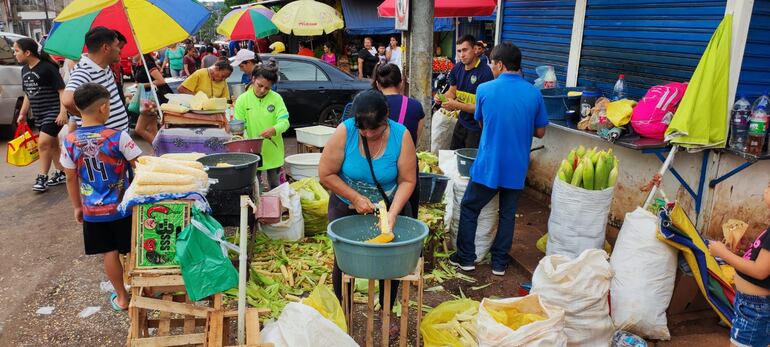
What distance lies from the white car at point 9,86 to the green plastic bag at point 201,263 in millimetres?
8414

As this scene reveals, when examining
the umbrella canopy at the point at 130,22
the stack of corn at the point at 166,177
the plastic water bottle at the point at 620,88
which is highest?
the umbrella canopy at the point at 130,22

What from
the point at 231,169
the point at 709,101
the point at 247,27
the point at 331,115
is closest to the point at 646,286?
the point at 709,101

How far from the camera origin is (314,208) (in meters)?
5.25

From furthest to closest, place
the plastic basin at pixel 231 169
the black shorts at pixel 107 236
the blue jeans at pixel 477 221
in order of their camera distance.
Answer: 1. the blue jeans at pixel 477 221
2. the plastic basin at pixel 231 169
3. the black shorts at pixel 107 236

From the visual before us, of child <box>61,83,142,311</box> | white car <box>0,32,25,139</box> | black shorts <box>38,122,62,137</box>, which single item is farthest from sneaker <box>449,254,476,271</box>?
white car <box>0,32,25,139</box>

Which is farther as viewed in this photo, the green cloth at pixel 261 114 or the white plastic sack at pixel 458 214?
the green cloth at pixel 261 114

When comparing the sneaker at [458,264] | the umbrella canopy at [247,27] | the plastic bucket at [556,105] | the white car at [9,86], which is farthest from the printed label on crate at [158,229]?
the umbrella canopy at [247,27]

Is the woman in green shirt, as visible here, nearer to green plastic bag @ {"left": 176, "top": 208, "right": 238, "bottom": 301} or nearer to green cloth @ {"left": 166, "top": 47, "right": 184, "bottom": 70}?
green cloth @ {"left": 166, "top": 47, "right": 184, "bottom": 70}

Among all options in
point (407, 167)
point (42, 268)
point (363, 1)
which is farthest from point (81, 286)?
point (363, 1)

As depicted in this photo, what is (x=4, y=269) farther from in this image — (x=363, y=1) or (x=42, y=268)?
(x=363, y=1)

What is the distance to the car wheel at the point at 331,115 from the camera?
1020cm

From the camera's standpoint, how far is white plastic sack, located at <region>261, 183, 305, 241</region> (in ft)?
16.2

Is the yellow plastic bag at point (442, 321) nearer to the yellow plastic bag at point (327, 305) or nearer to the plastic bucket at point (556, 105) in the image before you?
the yellow plastic bag at point (327, 305)

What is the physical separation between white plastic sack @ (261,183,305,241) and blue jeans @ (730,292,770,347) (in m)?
3.57
